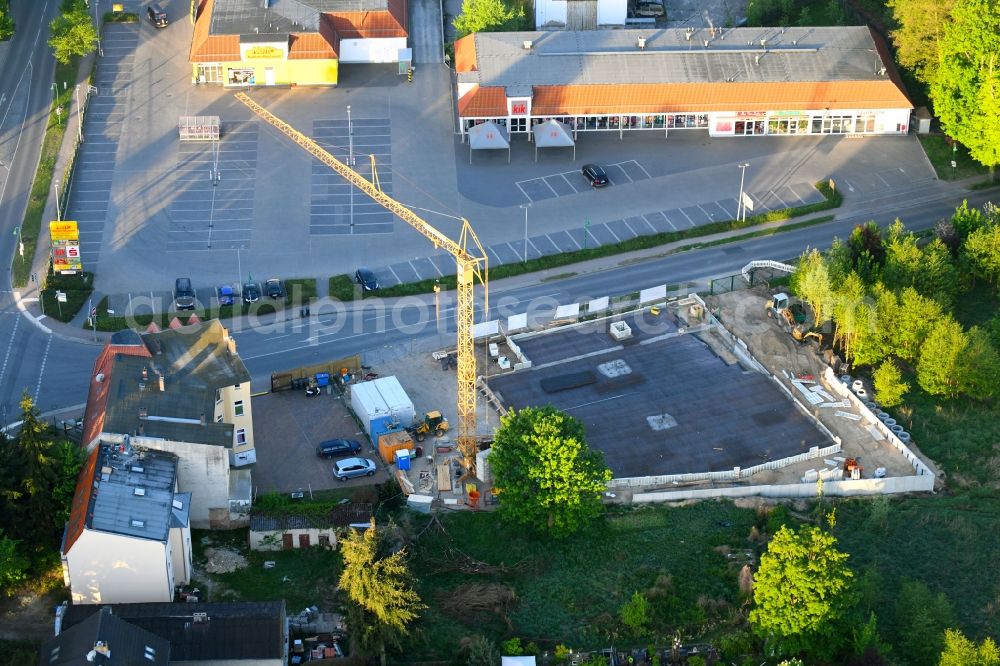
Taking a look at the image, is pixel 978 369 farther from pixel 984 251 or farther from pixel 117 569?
pixel 117 569

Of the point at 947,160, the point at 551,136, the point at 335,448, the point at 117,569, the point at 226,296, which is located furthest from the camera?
the point at 947,160

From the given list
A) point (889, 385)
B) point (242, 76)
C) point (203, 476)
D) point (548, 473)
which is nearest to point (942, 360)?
point (889, 385)

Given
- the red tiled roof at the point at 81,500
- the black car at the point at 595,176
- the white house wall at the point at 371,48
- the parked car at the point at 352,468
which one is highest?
the white house wall at the point at 371,48

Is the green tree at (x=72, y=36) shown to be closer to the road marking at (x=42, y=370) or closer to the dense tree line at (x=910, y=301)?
the road marking at (x=42, y=370)

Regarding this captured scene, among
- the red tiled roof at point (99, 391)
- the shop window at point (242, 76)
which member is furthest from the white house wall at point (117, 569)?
the shop window at point (242, 76)

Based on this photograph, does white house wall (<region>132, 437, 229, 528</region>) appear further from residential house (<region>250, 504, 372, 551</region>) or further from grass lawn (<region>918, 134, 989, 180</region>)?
grass lawn (<region>918, 134, 989, 180</region>)

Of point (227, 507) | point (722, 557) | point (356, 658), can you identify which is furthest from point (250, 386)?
point (722, 557)

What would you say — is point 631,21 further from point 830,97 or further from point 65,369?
point 65,369
